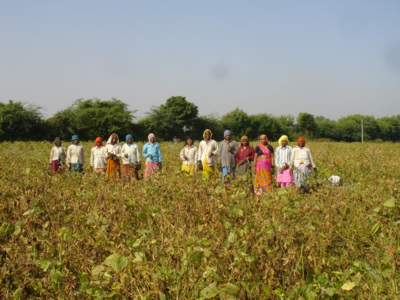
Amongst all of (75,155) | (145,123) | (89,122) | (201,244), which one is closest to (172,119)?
(145,123)

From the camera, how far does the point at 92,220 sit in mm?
3660

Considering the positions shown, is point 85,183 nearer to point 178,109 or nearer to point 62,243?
point 62,243

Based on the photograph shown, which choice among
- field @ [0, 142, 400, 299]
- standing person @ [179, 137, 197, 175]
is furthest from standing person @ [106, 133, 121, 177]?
field @ [0, 142, 400, 299]

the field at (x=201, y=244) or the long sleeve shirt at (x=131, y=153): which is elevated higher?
the long sleeve shirt at (x=131, y=153)

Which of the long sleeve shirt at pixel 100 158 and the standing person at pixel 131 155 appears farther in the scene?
the long sleeve shirt at pixel 100 158

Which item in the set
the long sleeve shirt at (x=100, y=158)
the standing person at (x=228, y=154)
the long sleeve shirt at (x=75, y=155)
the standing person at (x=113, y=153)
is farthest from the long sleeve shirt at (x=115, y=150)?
the standing person at (x=228, y=154)

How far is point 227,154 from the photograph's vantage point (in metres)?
9.64

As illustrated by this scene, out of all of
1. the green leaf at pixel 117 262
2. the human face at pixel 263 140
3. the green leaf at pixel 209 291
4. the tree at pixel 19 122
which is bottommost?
the green leaf at pixel 209 291

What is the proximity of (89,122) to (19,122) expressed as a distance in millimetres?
8178

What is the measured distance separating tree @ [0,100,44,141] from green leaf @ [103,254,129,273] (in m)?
36.8

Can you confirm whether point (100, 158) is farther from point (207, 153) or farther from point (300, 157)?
point (300, 157)

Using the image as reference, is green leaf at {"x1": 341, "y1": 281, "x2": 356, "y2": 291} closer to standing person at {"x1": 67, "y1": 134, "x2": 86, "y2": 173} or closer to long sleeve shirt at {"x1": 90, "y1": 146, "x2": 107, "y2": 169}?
long sleeve shirt at {"x1": 90, "y1": 146, "x2": 107, "y2": 169}

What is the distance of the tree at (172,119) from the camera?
179 feet

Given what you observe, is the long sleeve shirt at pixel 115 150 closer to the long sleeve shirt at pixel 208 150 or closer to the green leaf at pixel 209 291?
the long sleeve shirt at pixel 208 150
